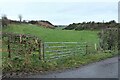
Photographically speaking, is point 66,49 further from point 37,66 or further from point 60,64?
point 37,66

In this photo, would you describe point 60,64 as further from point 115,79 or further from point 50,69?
point 115,79

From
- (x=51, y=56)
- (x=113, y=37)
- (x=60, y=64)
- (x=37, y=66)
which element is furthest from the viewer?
(x=113, y=37)

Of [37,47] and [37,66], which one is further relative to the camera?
[37,47]

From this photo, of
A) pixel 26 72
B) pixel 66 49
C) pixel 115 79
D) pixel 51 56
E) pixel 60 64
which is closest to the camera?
pixel 115 79

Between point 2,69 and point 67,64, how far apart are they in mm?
4948

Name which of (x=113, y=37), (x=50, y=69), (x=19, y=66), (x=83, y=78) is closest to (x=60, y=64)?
(x=50, y=69)

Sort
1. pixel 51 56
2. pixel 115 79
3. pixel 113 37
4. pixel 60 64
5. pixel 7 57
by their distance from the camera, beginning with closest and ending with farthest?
1. pixel 115 79
2. pixel 7 57
3. pixel 60 64
4. pixel 51 56
5. pixel 113 37

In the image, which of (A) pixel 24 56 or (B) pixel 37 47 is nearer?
(A) pixel 24 56

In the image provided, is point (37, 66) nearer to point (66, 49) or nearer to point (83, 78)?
point (83, 78)

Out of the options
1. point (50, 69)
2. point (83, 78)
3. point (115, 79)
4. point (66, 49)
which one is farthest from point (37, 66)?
point (66, 49)

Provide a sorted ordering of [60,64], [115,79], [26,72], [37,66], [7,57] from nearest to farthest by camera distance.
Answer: [115,79], [26,72], [37,66], [7,57], [60,64]

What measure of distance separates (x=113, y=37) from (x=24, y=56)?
1838 centimetres

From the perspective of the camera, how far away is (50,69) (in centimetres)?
1744

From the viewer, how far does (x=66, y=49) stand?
24.6 meters
